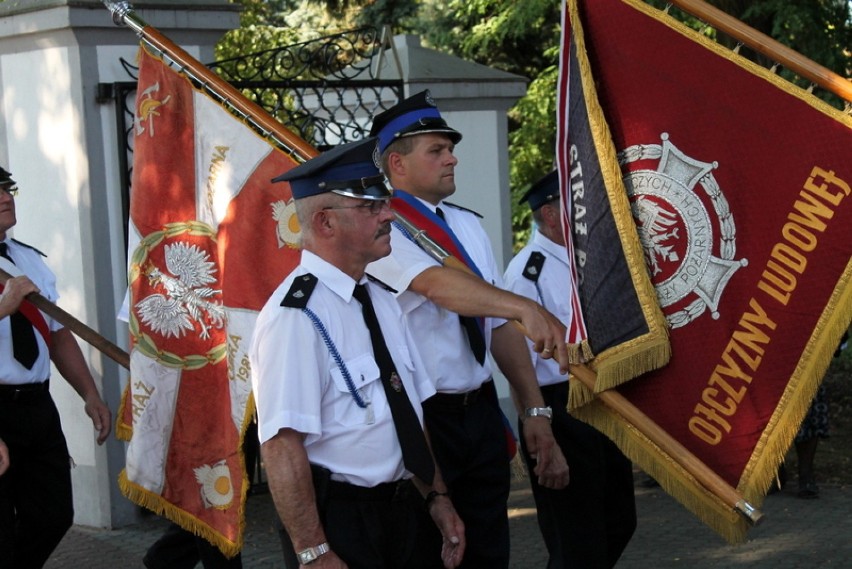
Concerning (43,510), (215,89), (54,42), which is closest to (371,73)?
(54,42)

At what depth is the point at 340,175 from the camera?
3.90m

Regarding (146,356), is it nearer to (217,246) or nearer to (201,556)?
(217,246)

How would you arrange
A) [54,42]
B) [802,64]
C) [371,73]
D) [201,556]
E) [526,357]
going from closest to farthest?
1. [802,64]
2. [526,357]
3. [201,556]
4. [54,42]
5. [371,73]

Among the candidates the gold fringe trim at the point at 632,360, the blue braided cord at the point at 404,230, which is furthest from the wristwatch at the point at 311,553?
the blue braided cord at the point at 404,230

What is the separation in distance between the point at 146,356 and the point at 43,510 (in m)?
0.79

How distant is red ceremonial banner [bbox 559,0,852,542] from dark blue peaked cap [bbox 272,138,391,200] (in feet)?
2.74

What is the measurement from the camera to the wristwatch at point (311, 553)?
3.67 m

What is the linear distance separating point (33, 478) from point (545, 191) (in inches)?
101

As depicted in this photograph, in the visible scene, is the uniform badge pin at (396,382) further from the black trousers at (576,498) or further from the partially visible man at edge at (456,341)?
the black trousers at (576,498)

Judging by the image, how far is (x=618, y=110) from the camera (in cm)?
439

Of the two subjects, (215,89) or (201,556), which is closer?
(215,89)

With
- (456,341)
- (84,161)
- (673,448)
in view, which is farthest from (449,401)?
(84,161)

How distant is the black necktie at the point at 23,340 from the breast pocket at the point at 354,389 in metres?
2.49

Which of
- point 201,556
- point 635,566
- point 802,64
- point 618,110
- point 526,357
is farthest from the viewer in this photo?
point 635,566
